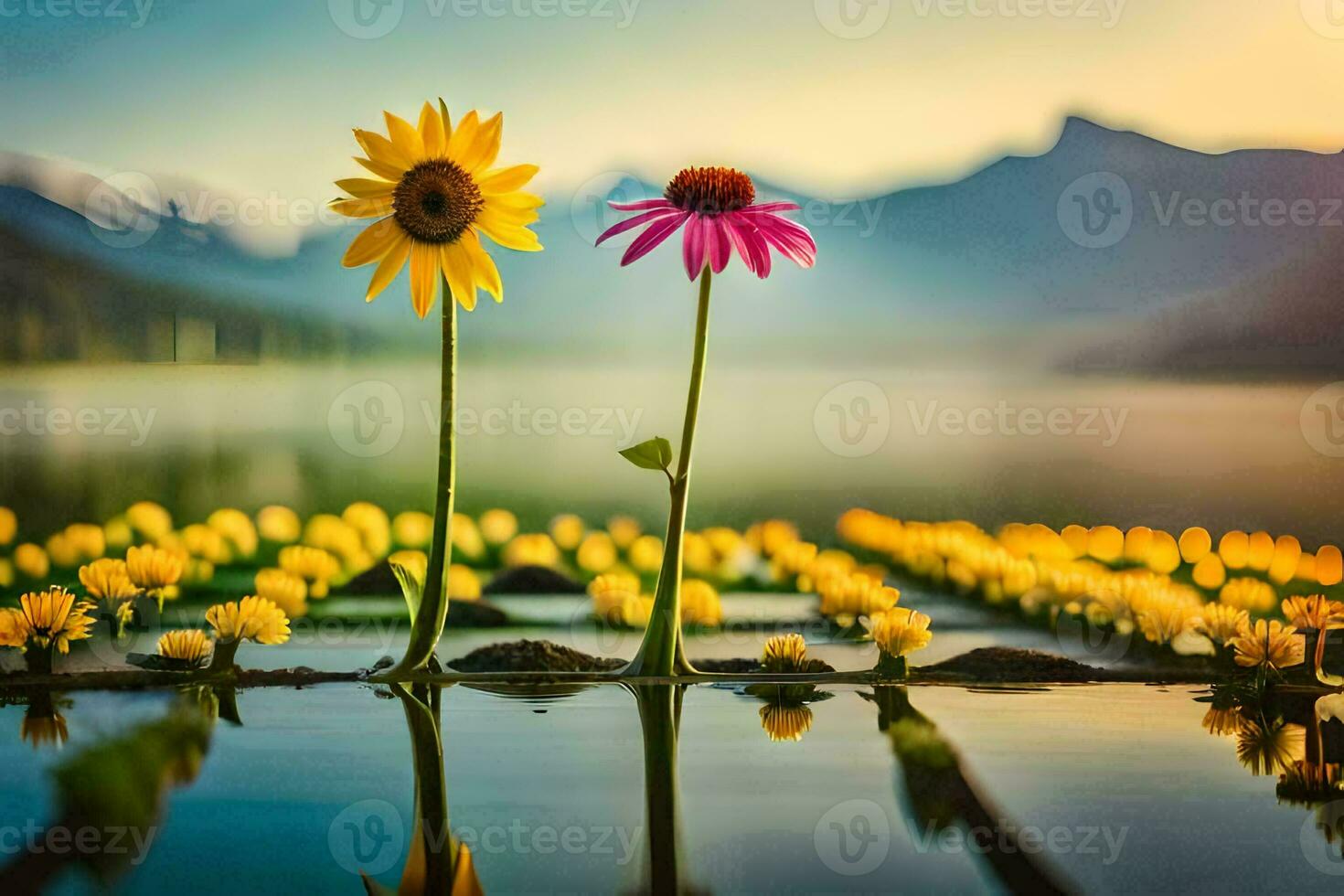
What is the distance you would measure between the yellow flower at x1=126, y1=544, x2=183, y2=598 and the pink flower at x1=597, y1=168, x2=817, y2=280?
55cm

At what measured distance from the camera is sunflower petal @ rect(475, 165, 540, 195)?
3.39 ft

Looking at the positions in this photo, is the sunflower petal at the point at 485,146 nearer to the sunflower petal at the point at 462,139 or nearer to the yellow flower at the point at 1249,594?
the sunflower petal at the point at 462,139

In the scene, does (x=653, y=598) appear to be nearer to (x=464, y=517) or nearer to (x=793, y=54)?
(x=464, y=517)

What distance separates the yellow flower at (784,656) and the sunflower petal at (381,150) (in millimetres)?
579

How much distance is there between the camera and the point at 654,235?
1.05 m

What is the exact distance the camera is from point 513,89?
113cm

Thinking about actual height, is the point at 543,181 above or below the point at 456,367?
above

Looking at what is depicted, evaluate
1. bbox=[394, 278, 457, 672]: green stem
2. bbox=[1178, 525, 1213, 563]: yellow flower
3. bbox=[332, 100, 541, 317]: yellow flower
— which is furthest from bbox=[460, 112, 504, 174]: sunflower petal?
bbox=[1178, 525, 1213, 563]: yellow flower

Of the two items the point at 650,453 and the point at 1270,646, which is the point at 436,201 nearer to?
the point at 650,453

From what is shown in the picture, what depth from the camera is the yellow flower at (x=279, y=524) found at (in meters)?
1.14

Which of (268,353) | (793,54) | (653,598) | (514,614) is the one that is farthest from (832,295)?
(268,353)

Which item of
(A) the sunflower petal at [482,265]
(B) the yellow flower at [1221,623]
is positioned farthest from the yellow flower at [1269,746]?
(A) the sunflower petal at [482,265]

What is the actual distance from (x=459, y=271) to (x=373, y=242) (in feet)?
0.27

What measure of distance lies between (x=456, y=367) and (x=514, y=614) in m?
0.26
